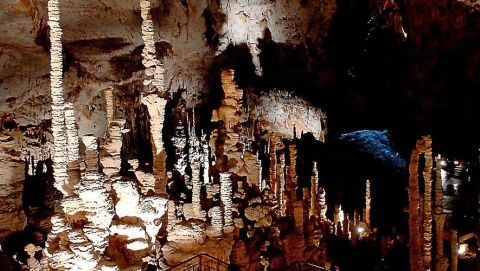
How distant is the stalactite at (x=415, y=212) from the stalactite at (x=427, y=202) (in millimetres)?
158

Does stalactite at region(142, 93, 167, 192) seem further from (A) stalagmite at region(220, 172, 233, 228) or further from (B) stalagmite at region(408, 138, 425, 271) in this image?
(B) stalagmite at region(408, 138, 425, 271)

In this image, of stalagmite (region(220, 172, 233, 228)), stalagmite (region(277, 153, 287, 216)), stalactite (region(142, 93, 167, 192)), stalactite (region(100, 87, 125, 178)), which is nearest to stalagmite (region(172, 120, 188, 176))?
stalagmite (region(277, 153, 287, 216))

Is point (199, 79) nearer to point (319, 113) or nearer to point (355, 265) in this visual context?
point (319, 113)

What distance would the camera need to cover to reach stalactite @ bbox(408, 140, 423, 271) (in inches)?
307

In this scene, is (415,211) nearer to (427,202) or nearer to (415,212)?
(415,212)

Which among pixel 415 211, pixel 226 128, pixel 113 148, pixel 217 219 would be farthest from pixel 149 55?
pixel 415 211

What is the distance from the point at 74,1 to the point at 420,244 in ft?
27.1

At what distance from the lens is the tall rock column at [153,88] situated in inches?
280

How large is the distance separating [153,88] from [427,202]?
14.0 ft

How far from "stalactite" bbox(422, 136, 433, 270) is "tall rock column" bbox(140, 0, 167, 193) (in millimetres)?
3826

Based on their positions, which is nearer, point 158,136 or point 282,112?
point 158,136

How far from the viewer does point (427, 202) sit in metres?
7.47

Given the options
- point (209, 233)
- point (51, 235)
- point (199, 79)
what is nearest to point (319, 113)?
point (199, 79)

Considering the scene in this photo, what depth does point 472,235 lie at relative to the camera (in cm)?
1070
